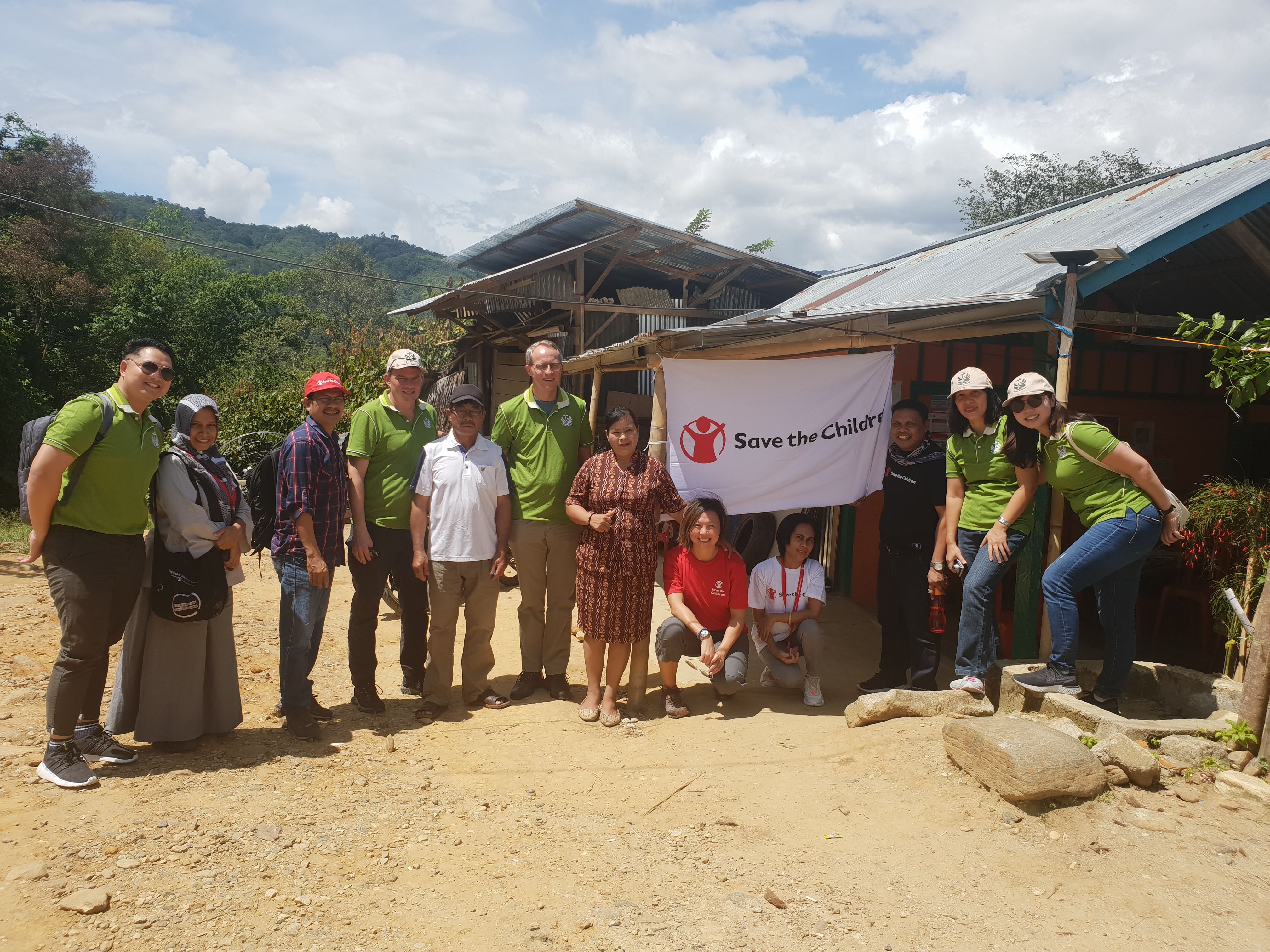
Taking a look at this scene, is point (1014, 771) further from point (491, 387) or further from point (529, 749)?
point (491, 387)

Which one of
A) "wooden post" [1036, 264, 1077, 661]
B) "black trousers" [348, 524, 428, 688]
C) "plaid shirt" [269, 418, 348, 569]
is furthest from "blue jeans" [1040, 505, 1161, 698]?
"plaid shirt" [269, 418, 348, 569]

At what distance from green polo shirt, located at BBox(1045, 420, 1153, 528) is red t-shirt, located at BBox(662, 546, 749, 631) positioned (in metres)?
1.70

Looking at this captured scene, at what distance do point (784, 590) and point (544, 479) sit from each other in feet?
5.11

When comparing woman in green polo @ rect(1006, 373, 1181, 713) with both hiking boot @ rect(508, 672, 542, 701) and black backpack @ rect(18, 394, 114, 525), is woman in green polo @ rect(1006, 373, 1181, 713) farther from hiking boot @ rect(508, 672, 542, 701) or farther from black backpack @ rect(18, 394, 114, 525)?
black backpack @ rect(18, 394, 114, 525)

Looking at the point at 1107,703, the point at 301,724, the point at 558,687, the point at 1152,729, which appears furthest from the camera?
the point at 558,687

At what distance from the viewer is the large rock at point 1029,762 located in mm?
3289

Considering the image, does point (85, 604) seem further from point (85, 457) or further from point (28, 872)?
point (28, 872)

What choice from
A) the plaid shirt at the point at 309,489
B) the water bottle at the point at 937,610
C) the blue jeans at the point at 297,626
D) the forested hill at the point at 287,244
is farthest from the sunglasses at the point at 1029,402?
the forested hill at the point at 287,244

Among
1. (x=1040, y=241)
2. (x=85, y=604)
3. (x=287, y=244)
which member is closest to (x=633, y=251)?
(x=1040, y=241)

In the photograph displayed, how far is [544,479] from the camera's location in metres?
4.71

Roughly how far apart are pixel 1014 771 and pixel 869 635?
3.36 m

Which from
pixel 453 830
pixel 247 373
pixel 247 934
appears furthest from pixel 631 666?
pixel 247 373

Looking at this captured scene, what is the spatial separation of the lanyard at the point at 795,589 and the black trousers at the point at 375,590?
207 centimetres

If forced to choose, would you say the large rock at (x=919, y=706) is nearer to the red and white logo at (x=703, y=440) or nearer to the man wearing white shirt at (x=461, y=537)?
the red and white logo at (x=703, y=440)
